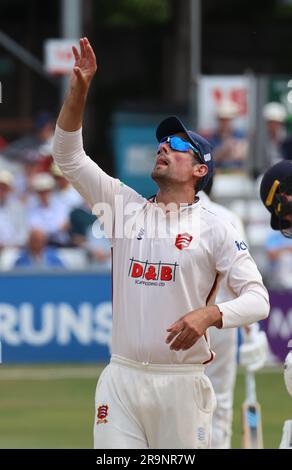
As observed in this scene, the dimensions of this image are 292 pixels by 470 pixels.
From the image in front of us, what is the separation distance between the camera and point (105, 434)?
738cm

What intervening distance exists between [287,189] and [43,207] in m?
10.1

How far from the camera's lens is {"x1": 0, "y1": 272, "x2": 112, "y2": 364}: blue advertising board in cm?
1577

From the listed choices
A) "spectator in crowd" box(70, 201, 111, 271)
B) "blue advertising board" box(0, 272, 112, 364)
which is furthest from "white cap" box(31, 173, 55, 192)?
"blue advertising board" box(0, 272, 112, 364)

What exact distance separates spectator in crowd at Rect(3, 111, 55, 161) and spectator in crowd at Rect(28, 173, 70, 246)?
1654 mm

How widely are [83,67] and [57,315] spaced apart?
8680mm

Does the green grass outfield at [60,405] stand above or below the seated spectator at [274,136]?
below

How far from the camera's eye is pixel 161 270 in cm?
745

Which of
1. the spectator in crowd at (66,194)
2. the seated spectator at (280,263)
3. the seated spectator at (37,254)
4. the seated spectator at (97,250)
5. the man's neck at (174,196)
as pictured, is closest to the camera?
the man's neck at (174,196)

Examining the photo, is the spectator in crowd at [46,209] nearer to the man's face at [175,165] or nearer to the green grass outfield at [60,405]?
the green grass outfield at [60,405]

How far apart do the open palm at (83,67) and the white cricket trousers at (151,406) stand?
1527mm

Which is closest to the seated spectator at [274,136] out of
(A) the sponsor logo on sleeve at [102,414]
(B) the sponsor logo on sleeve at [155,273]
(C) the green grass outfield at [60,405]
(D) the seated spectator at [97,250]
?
(D) the seated spectator at [97,250]

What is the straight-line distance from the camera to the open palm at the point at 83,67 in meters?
7.37

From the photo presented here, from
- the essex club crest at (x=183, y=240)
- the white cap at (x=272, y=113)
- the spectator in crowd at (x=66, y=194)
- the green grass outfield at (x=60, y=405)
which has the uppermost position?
the white cap at (x=272, y=113)
